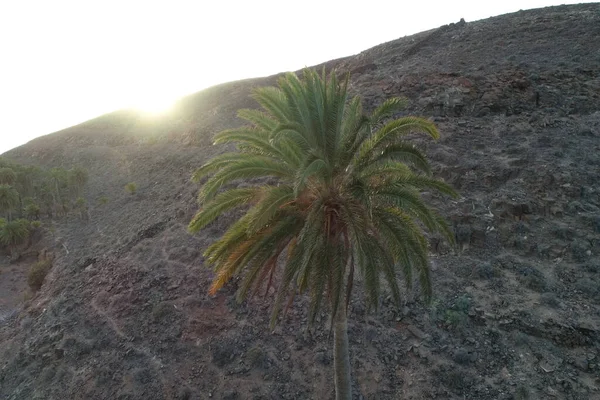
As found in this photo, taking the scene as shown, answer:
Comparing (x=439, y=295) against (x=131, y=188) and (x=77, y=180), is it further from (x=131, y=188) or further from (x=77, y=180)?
(x=77, y=180)

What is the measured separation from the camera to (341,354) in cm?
969

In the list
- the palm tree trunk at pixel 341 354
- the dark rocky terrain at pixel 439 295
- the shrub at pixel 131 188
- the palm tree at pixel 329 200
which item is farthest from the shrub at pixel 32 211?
the palm tree trunk at pixel 341 354

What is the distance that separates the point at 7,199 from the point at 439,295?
112ft

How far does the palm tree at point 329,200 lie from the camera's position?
839 centimetres

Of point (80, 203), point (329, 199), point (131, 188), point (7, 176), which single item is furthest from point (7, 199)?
point (329, 199)

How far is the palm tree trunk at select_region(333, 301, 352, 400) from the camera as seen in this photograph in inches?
373

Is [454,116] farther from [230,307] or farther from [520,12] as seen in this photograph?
[520,12]

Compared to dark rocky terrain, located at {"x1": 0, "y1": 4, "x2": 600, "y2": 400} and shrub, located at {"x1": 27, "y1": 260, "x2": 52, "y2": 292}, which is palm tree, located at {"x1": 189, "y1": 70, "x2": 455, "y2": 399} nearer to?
dark rocky terrain, located at {"x1": 0, "y1": 4, "x2": 600, "y2": 400}

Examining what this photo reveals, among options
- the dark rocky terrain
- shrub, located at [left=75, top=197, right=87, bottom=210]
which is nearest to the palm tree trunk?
the dark rocky terrain

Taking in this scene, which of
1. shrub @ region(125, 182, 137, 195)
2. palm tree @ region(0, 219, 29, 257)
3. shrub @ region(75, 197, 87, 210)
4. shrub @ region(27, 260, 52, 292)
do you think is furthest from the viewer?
shrub @ region(75, 197, 87, 210)

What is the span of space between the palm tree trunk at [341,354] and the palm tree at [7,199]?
33871 millimetres

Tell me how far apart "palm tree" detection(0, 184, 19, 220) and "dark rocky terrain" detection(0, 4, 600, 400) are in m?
8.53

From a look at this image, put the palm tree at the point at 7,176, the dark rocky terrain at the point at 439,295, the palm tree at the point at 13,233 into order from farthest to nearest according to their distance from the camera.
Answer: the palm tree at the point at 7,176 → the palm tree at the point at 13,233 → the dark rocky terrain at the point at 439,295

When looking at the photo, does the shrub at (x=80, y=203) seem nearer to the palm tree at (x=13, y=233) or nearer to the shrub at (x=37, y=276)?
the palm tree at (x=13, y=233)
